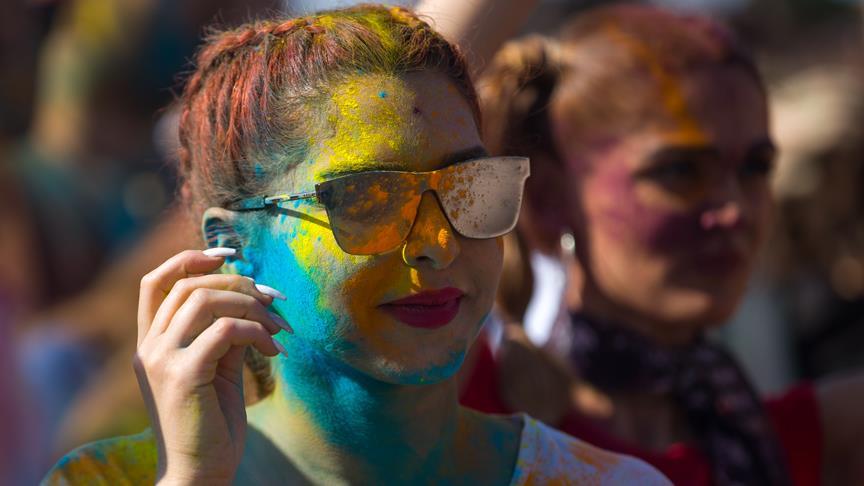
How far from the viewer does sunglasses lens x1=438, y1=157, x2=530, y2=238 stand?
1.78 metres

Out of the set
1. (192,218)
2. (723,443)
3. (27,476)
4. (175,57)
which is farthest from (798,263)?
(192,218)

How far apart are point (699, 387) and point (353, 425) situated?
1.48m

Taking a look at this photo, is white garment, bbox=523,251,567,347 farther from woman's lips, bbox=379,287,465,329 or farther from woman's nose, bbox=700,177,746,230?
woman's lips, bbox=379,287,465,329

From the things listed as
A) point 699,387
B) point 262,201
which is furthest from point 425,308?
point 699,387

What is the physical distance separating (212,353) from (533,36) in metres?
1.89

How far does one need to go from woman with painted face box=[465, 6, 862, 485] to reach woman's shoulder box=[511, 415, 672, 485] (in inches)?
36.5

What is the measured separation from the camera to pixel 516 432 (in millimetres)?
2018

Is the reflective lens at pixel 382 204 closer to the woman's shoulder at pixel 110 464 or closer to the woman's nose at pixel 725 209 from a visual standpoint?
the woman's shoulder at pixel 110 464

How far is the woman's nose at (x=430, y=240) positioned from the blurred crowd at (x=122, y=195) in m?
2.12

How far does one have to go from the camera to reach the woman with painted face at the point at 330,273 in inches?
67.6

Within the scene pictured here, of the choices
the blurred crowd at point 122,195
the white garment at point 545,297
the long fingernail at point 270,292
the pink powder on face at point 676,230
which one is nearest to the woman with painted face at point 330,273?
the long fingernail at point 270,292

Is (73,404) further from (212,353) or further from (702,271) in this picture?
(212,353)

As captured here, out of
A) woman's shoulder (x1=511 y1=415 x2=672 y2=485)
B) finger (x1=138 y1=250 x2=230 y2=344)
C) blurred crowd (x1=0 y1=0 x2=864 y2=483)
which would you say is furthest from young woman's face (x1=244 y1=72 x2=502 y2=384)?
blurred crowd (x1=0 y1=0 x2=864 y2=483)

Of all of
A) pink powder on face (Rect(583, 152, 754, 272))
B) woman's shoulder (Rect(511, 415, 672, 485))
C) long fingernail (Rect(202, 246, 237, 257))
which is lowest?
pink powder on face (Rect(583, 152, 754, 272))
